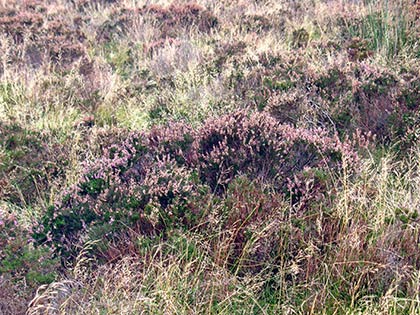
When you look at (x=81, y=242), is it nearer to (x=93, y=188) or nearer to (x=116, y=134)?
(x=93, y=188)

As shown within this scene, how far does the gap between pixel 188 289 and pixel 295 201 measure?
3.42ft

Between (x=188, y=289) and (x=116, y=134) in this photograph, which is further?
(x=116, y=134)

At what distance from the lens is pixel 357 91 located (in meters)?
5.09

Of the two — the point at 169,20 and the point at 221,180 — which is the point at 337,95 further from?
the point at 169,20

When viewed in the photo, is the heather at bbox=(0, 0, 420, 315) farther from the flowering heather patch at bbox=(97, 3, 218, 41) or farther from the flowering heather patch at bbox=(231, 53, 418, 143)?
the flowering heather patch at bbox=(97, 3, 218, 41)

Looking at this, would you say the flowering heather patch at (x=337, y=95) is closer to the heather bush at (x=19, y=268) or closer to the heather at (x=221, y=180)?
the heather at (x=221, y=180)

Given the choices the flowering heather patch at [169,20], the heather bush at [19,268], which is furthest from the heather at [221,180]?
the flowering heather patch at [169,20]

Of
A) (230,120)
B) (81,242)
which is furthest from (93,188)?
(230,120)

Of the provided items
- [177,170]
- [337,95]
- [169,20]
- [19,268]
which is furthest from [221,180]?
[169,20]

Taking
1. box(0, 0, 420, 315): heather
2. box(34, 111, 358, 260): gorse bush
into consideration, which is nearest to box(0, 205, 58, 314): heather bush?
box(0, 0, 420, 315): heather

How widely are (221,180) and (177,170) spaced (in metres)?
0.33

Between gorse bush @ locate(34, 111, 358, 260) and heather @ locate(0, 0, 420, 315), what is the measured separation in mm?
13

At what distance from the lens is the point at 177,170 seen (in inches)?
141

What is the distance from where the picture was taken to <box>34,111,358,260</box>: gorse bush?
3.26m
